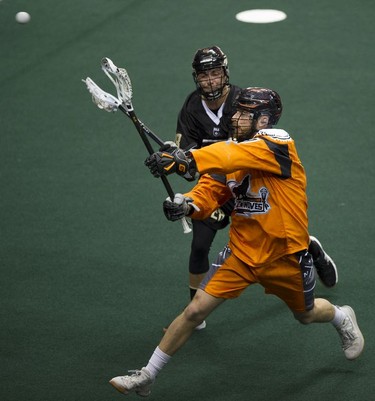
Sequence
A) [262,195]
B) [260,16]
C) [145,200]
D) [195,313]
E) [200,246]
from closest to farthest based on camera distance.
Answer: [262,195], [195,313], [200,246], [145,200], [260,16]

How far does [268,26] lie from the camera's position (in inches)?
391

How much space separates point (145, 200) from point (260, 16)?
12.4ft

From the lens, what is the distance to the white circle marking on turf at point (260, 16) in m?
10.1

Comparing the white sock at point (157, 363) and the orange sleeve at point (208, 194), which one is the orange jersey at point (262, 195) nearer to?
the orange sleeve at point (208, 194)

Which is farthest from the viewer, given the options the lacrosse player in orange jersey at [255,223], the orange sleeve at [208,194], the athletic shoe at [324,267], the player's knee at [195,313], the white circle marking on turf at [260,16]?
the white circle marking on turf at [260,16]

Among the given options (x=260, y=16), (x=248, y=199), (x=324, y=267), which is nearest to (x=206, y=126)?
(x=248, y=199)

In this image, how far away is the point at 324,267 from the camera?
591cm

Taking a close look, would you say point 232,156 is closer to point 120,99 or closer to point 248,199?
point 248,199

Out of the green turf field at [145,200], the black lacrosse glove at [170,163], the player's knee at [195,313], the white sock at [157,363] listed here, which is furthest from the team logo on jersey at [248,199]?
the green turf field at [145,200]

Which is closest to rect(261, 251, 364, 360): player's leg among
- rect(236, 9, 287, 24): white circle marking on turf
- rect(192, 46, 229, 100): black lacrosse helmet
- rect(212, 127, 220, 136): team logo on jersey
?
rect(212, 127, 220, 136): team logo on jersey

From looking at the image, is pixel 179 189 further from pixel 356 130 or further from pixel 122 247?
pixel 356 130

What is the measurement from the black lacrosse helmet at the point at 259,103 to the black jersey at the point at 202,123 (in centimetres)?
79

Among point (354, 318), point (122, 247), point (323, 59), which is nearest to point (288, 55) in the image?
point (323, 59)

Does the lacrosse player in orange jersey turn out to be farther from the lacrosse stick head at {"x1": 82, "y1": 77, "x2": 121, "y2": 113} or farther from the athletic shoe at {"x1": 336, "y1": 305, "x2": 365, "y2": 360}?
the lacrosse stick head at {"x1": 82, "y1": 77, "x2": 121, "y2": 113}
